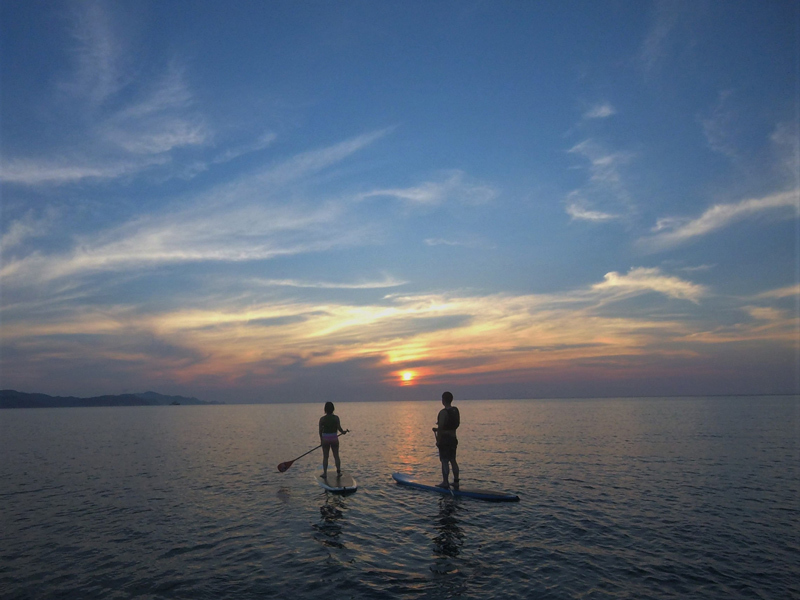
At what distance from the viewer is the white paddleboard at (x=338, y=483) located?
20.8 m

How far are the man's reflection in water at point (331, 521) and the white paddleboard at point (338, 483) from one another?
322mm

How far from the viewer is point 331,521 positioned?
16.4 meters

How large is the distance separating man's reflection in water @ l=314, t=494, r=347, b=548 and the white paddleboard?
32cm

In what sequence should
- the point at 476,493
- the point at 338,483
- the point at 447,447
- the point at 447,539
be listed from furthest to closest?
the point at 338,483
the point at 447,447
the point at 476,493
the point at 447,539

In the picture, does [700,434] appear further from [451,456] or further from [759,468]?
[451,456]

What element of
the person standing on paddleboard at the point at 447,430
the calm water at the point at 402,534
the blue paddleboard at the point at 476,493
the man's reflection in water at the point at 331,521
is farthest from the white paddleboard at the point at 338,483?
the person standing on paddleboard at the point at 447,430

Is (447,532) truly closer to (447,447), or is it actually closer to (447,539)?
(447,539)

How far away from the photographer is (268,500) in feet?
66.1

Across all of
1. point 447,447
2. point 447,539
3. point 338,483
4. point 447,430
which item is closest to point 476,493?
point 447,447

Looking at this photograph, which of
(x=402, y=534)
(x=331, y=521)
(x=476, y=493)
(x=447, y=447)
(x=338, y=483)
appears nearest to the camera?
(x=402, y=534)

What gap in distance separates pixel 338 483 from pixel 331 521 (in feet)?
17.2

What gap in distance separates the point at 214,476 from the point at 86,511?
8799 mm

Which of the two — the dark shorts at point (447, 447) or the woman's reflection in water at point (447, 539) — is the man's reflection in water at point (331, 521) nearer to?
the woman's reflection in water at point (447, 539)

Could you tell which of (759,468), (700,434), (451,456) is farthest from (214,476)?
(700,434)
